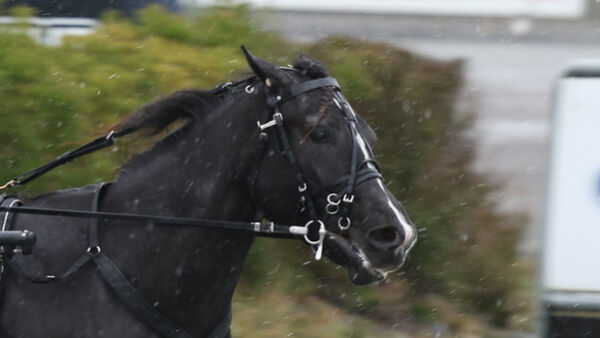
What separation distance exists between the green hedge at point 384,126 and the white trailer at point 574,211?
6.18ft

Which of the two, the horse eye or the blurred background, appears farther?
the blurred background

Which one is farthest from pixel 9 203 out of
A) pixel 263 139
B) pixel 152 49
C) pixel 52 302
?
pixel 152 49

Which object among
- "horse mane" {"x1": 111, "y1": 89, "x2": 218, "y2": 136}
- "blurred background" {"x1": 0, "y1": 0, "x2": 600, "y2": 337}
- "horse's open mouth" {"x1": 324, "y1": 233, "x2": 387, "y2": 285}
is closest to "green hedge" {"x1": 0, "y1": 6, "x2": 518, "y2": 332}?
"blurred background" {"x1": 0, "y1": 0, "x2": 600, "y2": 337}

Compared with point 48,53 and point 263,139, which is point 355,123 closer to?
point 263,139

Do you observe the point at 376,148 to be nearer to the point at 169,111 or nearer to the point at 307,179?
the point at 169,111

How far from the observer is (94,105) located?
20.9ft

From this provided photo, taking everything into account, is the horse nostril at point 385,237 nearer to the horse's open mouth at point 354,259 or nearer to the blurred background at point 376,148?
the horse's open mouth at point 354,259

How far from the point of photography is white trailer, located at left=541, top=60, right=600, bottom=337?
5.02m

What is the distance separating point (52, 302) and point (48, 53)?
2.88 m

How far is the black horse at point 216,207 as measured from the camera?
393 centimetres

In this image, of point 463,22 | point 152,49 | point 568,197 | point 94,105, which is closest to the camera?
point 568,197

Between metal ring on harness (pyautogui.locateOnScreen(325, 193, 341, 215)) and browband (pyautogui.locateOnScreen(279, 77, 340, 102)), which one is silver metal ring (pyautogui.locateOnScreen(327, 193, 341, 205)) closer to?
metal ring on harness (pyautogui.locateOnScreen(325, 193, 341, 215))

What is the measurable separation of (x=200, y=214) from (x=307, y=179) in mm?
430

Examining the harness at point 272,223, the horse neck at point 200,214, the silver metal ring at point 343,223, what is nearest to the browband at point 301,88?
the harness at point 272,223
